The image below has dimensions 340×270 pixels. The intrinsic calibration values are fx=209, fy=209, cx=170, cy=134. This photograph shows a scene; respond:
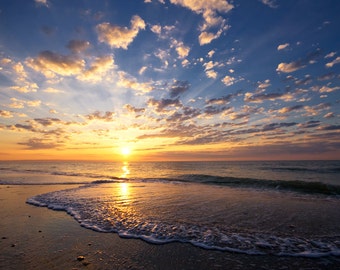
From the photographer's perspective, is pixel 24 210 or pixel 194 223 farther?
pixel 24 210

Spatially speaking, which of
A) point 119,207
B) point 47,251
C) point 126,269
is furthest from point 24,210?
point 126,269

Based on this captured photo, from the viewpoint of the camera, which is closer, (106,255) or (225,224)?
(106,255)

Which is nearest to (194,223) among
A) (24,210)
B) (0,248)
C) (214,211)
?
(214,211)

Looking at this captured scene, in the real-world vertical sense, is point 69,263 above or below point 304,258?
above

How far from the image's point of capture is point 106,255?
5762mm

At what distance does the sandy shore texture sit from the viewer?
5258 millimetres

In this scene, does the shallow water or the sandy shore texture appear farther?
the shallow water

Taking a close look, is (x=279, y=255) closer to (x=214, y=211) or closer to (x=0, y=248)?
(x=214, y=211)

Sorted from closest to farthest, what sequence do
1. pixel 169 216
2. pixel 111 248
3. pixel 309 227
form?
pixel 111 248 < pixel 309 227 < pixel 169 216

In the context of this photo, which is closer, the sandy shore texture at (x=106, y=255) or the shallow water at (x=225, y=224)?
the sandy shore texture at (x=106, y=255)

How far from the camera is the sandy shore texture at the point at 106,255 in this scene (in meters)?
5.26

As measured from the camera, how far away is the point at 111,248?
626 centimetres

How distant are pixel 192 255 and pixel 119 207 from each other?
687 centimetres

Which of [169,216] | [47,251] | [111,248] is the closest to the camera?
A: [47,251]
